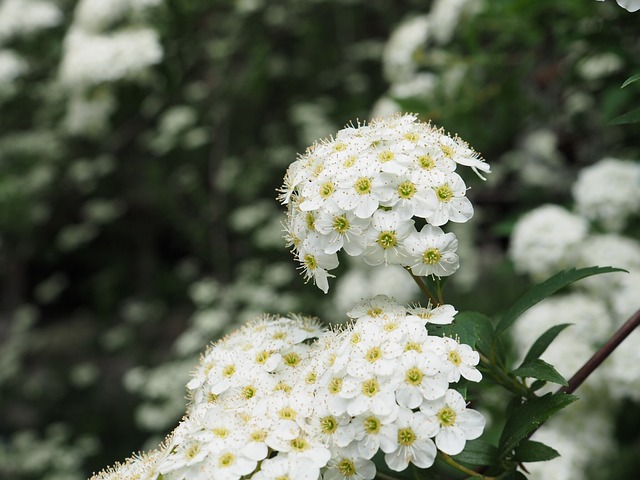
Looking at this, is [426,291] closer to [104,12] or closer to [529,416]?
[529,416]

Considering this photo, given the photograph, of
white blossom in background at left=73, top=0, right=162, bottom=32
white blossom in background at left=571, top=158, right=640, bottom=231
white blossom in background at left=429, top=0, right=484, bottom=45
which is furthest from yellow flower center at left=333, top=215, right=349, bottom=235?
white blossom in background at left=73, top=0, right=162, bottom=32

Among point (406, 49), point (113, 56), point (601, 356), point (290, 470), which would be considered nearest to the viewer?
point (290, 470)

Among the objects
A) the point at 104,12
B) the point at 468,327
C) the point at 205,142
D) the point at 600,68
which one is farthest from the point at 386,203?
the point at 205,142

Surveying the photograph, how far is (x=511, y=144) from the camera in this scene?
223 inches

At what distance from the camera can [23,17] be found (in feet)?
16.0

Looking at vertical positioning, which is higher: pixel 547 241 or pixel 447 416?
pixel 547 241

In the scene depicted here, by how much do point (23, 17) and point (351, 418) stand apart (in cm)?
461

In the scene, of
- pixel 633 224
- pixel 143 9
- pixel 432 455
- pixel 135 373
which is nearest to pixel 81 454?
pixel 135 373

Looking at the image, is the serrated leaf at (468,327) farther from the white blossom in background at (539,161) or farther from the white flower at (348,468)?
the white blossom in background at (539,161)

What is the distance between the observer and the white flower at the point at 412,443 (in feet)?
3.88

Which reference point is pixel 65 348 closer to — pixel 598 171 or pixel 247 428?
pixel 598 171

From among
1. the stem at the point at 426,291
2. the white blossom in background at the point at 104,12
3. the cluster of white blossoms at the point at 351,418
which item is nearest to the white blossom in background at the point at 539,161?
the white blossom in background at the point at 104,12

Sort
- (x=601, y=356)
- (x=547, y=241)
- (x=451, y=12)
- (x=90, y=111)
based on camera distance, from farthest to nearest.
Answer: (x=90, y=111), (x=451, y=12), (x=547, y=241), (x=601, y=356)

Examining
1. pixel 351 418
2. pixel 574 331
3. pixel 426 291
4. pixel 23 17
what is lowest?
pixel 351 418
